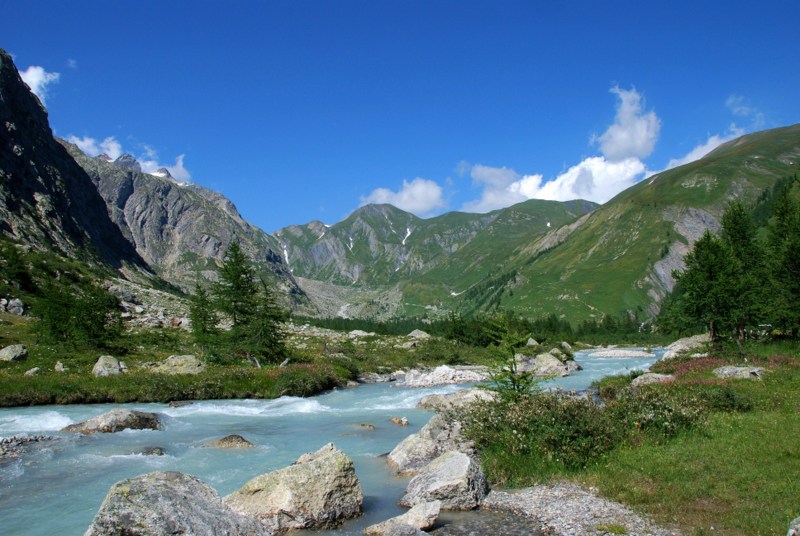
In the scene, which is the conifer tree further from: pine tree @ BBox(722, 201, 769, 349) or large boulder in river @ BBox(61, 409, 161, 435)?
large boulder in river @ BBox(61, 409, 161, 435)

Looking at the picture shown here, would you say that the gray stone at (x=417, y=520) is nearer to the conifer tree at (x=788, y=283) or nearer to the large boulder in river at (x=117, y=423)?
the large boulder in river at (x=117, y=423)

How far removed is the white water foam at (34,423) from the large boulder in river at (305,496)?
729 inches

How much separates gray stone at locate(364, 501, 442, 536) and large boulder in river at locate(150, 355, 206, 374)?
33590mm

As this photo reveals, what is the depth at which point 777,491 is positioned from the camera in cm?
1237

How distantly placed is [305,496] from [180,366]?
110ft

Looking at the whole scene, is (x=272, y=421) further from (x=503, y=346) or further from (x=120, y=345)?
(x=120, y=345)

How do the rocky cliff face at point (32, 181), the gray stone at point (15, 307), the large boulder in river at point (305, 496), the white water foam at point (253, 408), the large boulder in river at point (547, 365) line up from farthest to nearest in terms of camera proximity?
the rocky cliff face at point (32, 181) < the gray stone at point (15, 307) < the large boulder in river at point (547, 365) < the white water foam at point (253, 408) < the large boulder in river at point (305, 496)

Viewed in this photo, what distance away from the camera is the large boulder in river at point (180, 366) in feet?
138

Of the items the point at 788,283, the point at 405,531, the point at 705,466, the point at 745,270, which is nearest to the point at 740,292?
the point at 788,283

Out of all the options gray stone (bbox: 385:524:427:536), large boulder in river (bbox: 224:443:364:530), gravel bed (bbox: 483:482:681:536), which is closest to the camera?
gray stone (bbox: 385:524:427:536)

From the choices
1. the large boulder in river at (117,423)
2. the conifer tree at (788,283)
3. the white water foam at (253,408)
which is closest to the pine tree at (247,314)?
the white water foam at (253,408)

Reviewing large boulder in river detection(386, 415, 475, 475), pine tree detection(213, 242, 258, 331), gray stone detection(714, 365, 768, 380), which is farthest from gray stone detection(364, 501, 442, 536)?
A: pine tree detection(213, 242, 258, 331)

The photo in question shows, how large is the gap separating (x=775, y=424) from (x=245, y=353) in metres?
46.0

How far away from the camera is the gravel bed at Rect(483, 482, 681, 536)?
11914 mm
